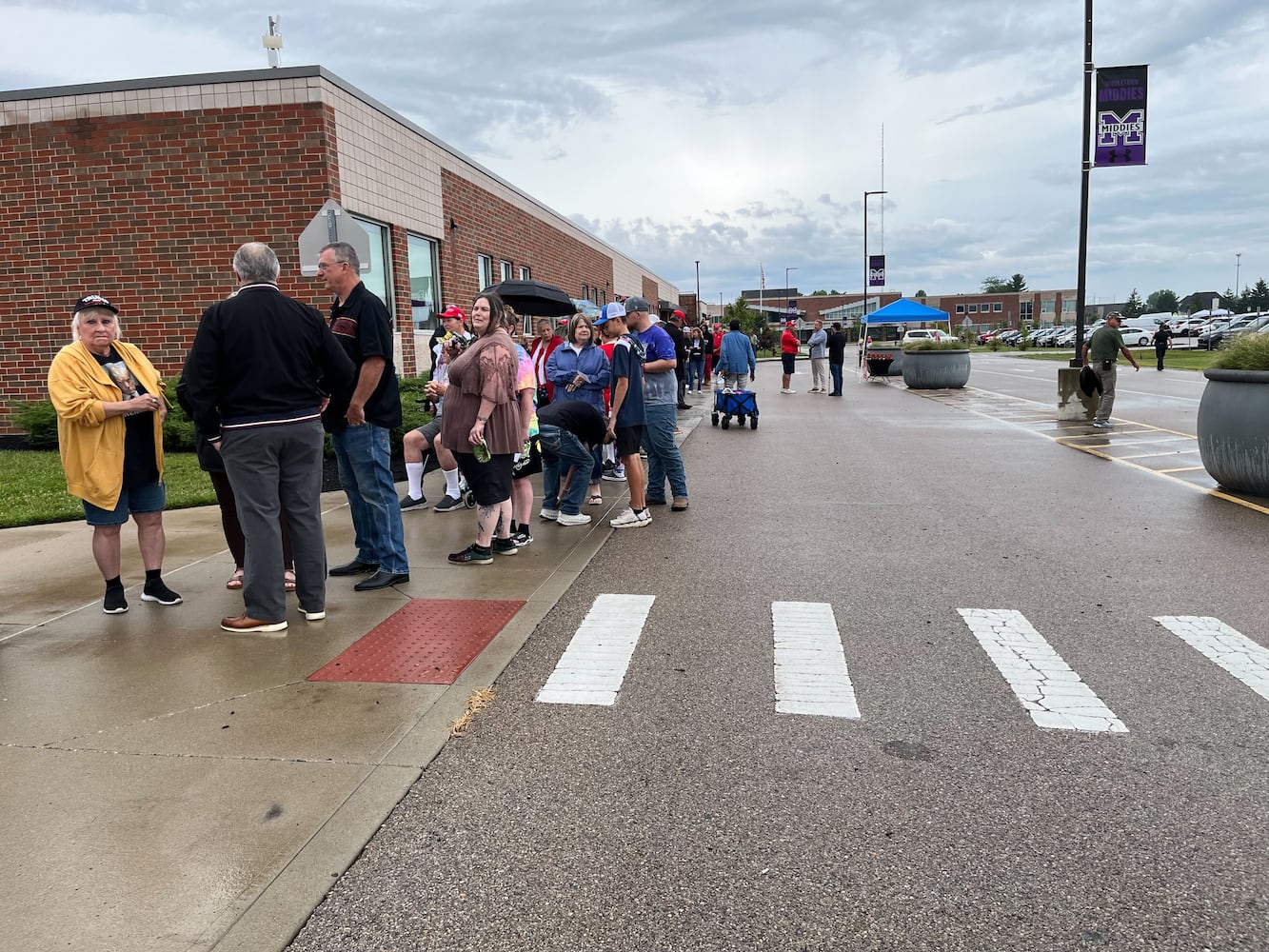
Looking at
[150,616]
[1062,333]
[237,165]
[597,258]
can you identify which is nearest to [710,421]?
[237,165]

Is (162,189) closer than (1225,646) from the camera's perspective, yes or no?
No

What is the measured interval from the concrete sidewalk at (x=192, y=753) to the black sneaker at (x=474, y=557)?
31 centimetres

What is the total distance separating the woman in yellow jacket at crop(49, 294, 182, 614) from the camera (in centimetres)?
541

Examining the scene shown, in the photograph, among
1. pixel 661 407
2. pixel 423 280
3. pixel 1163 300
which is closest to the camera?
pixel 661 407

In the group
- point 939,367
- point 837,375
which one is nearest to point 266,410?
point 837,375

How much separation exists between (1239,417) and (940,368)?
16.5 metres

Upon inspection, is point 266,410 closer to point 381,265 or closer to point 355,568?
point 355,568

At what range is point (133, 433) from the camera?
5.70 metres

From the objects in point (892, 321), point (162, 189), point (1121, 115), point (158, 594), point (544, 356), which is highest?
point (1121, 115)

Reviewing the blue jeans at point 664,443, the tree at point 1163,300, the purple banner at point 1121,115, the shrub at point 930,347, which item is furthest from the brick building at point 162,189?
the tree at point 1163,300

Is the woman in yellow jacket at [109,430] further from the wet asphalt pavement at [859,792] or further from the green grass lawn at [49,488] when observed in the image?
the green grass lawn at [49,488]

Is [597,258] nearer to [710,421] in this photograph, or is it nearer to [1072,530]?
[710,421]

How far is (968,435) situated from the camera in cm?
1491

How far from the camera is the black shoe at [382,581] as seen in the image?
20.5 feet
